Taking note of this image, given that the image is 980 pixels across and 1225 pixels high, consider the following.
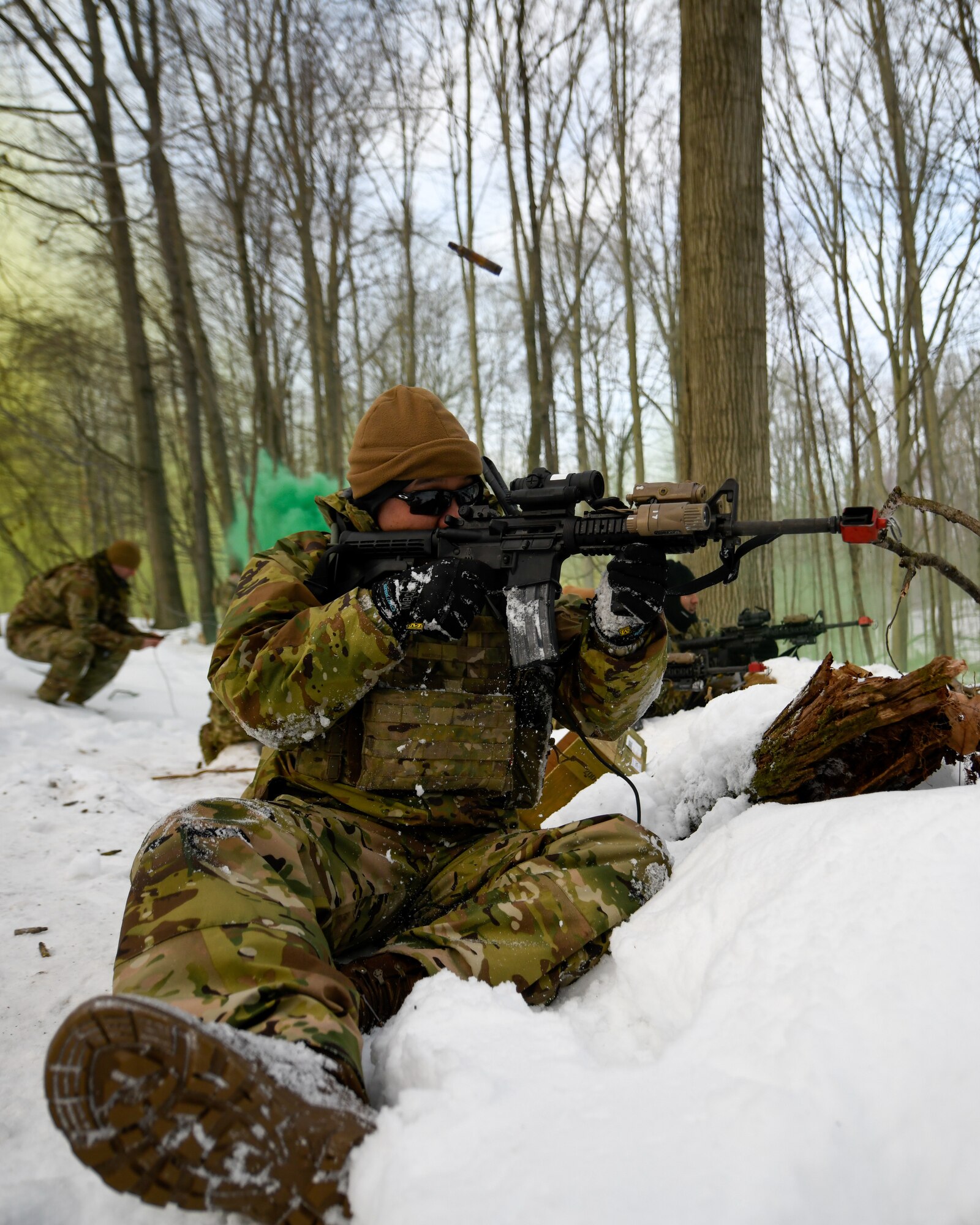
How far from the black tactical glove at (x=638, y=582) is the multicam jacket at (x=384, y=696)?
15cm

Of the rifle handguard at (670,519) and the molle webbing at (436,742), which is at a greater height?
the rifle handguard at (670,519)

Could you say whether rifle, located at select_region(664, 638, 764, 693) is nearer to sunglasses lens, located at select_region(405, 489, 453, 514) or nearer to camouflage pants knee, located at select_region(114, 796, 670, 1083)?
sunglasses lens, located at select_region(405, 489, 453, 514)

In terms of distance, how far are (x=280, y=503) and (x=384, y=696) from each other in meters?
9.05

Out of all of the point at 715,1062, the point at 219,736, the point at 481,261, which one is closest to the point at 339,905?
the point at 715,1062

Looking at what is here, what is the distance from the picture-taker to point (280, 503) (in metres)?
10.5

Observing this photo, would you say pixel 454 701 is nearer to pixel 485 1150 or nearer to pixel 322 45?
pixel 485 1150

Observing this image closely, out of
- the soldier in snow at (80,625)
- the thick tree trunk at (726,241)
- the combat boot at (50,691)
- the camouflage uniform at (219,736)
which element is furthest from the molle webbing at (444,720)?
the combat boot at (50,691)

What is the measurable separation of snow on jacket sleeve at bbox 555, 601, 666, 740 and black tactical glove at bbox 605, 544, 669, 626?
0.44ft

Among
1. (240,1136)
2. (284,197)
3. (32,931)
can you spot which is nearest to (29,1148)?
(240,1136)

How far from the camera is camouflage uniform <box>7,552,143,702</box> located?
23.0 feet

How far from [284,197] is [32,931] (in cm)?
1181

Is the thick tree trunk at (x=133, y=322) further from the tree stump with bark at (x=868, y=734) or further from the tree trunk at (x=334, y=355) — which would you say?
the tree stump with bark at (x=868, y=734)

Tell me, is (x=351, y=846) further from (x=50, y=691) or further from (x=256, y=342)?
(x=256, y=342)

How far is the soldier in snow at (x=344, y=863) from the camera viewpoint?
37.7 inches
